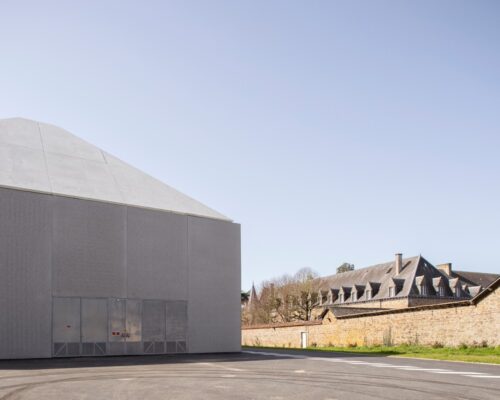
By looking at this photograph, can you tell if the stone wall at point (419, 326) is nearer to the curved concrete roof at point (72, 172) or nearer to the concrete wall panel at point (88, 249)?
the curved concrete roof at point (72, 172)

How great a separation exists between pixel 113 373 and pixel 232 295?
1426 centimetres

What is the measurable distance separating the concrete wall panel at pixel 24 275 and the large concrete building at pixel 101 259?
41 millimetres

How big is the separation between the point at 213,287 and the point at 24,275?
9.37 metres

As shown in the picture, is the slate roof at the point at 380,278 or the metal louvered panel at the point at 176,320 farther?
the slate roof at the point at 380,278

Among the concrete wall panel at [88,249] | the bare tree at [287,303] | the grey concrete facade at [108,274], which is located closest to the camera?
the grey concrete facade at [108,274]

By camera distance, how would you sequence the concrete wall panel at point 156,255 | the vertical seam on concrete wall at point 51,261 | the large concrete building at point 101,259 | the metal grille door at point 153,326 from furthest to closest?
the concrete wall panel at point 156,255 → the metal grille door at point 153,326 → the vertical seam on concrete wall at point 51,261 → the large concrete building at point 101,259

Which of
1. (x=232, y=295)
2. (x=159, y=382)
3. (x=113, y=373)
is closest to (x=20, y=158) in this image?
(x=232, y=295)

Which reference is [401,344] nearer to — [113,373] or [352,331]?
[352,331]

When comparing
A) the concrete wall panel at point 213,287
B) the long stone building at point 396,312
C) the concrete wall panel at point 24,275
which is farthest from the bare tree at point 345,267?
the concrete wall panel at point 24,275

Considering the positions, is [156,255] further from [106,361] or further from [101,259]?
[106,361]

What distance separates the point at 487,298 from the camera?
25625 mm

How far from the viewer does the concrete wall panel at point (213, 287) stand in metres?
28.0

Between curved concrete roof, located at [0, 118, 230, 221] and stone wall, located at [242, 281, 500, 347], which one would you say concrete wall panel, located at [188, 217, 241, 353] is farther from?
stone wall, located at [242, 281, 500, 347]

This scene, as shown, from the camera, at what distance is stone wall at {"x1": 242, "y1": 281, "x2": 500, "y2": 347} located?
25.5m
